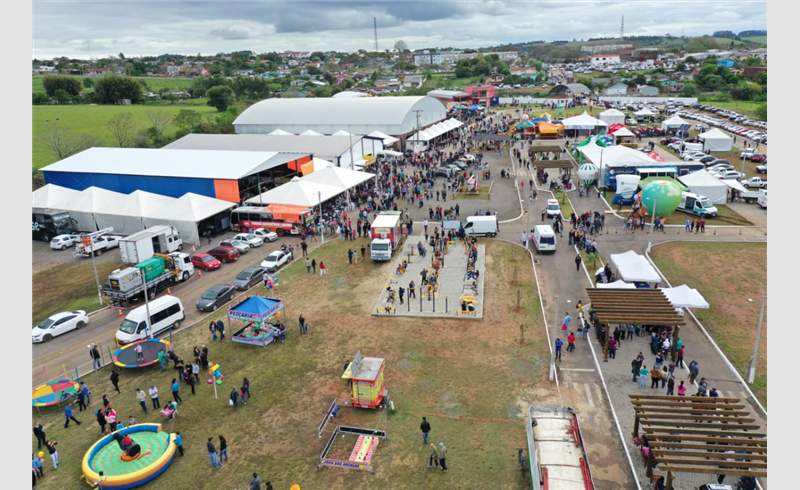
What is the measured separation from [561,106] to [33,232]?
4380 inches

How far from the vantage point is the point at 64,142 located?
6100cm

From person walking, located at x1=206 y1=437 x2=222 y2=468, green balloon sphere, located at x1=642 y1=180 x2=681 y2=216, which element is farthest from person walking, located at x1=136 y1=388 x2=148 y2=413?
green balloon sphere, located at x1=642 y1=180 x2=681 y2=216

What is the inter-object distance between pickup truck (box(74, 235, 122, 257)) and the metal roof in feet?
28.3

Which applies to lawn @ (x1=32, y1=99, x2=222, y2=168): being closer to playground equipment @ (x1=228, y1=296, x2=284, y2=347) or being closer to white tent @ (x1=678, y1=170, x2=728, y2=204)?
playground equipment @ (x1=228, y1=296, x2=284, y2=347)

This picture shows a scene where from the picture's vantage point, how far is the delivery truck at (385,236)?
32.0 metres

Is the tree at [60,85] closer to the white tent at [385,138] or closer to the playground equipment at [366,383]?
the white tent at [385,138]

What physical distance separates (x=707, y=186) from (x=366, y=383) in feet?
123

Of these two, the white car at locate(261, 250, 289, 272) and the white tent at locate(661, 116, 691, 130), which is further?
the white tent at locate(661, 116, 691, 130)

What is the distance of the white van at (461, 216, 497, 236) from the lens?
3584 cm

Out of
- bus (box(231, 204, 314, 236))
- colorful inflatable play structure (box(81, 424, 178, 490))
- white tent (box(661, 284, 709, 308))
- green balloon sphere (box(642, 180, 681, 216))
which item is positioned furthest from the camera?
bus (box(231, 204, 314, 236))

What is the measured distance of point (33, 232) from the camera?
3966 centimetres

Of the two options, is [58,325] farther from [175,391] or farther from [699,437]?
[699,437]

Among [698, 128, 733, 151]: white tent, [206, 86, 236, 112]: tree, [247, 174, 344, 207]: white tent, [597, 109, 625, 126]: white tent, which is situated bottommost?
[247, 174, 344, 207]: white tent

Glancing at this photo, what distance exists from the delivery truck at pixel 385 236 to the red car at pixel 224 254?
9.23 meters
